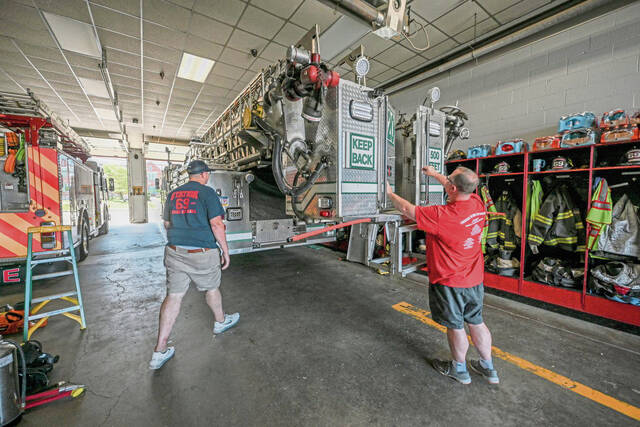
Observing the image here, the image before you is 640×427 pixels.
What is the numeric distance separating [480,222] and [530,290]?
109 inches

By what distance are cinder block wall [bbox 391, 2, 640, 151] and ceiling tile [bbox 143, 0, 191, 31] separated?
18.4 feet

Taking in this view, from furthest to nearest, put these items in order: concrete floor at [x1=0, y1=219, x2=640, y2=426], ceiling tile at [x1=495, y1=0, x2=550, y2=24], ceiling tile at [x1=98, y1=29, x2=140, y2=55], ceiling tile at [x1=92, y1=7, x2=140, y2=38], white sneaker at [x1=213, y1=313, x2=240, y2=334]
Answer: ceiling tile at [x1=98, y1=29, x2=140, y2=55], ceiling tile at [x1=92, y1=7, x2=140, y2=38], ceiling tile at [x1=495, y1=0, x2=550, y2=24], white sneaker at [x1=213, y1=313, x2=240, y2=334], concrete floor at [x1=0, y1=219, x2=640, y2=426]

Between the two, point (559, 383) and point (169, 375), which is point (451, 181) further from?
point (169, 375)

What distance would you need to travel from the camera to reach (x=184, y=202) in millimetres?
2539

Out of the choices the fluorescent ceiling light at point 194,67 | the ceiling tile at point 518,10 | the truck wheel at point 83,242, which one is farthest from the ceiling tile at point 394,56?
the truck wheel at point 83,242

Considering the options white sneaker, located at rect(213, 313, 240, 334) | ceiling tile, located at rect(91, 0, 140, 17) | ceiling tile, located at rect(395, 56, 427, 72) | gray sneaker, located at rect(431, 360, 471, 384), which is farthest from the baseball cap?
ceiling tile, located at rect(395, 56, 427, 72)

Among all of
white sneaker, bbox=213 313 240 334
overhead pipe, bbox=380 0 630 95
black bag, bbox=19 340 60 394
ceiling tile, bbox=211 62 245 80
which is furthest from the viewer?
ceiling tile, bbox=211 62 245 80

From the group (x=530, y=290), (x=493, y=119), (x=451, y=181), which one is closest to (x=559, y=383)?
(x=451, y=181)

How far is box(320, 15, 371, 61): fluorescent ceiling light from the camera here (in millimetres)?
4777

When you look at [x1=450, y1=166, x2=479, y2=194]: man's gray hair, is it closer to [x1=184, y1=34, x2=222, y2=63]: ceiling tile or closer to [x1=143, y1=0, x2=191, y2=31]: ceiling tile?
[x1=143, y1=0, x2=191, y2=31]: ceiling tile

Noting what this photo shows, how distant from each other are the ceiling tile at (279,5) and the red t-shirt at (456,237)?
442cm

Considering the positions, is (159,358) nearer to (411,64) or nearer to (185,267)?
(185,267)

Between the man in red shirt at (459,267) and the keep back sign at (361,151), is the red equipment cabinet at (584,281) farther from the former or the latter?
the keep back sign at (361,151)

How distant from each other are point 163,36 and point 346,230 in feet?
19.3
